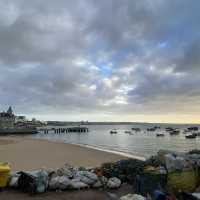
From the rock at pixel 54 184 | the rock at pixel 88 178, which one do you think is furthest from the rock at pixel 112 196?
the rock at pixel 54 184

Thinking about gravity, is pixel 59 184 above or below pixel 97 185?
above

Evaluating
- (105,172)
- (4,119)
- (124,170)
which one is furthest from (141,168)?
(4,119)

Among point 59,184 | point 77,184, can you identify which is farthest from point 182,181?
point 59,184

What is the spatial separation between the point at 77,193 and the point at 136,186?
1.74 meters

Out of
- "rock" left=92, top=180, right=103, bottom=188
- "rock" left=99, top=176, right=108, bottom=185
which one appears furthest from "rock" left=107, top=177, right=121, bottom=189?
"rock" left=92, top=180, right=103, bottom=188

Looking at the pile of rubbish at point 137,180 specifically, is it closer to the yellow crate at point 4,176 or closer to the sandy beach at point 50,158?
the yellow crate at point 4,176

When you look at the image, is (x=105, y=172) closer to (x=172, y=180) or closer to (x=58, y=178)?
(x=58, y=178)

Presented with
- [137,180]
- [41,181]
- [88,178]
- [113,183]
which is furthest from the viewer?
[88,178]

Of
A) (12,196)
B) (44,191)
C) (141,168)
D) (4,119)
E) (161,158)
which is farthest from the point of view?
(4,119)

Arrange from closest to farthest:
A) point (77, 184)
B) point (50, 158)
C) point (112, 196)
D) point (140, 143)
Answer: point (112, 196), point (77, 184), point (50, 158), point (140, 143)

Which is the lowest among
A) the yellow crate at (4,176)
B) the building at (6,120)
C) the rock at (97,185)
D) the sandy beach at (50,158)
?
the sandy beach at (50,158)

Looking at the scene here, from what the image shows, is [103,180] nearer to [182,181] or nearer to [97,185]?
[97,185]

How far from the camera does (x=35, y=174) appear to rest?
8.27 meters

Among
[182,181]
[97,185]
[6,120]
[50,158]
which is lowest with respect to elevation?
[50,158]
